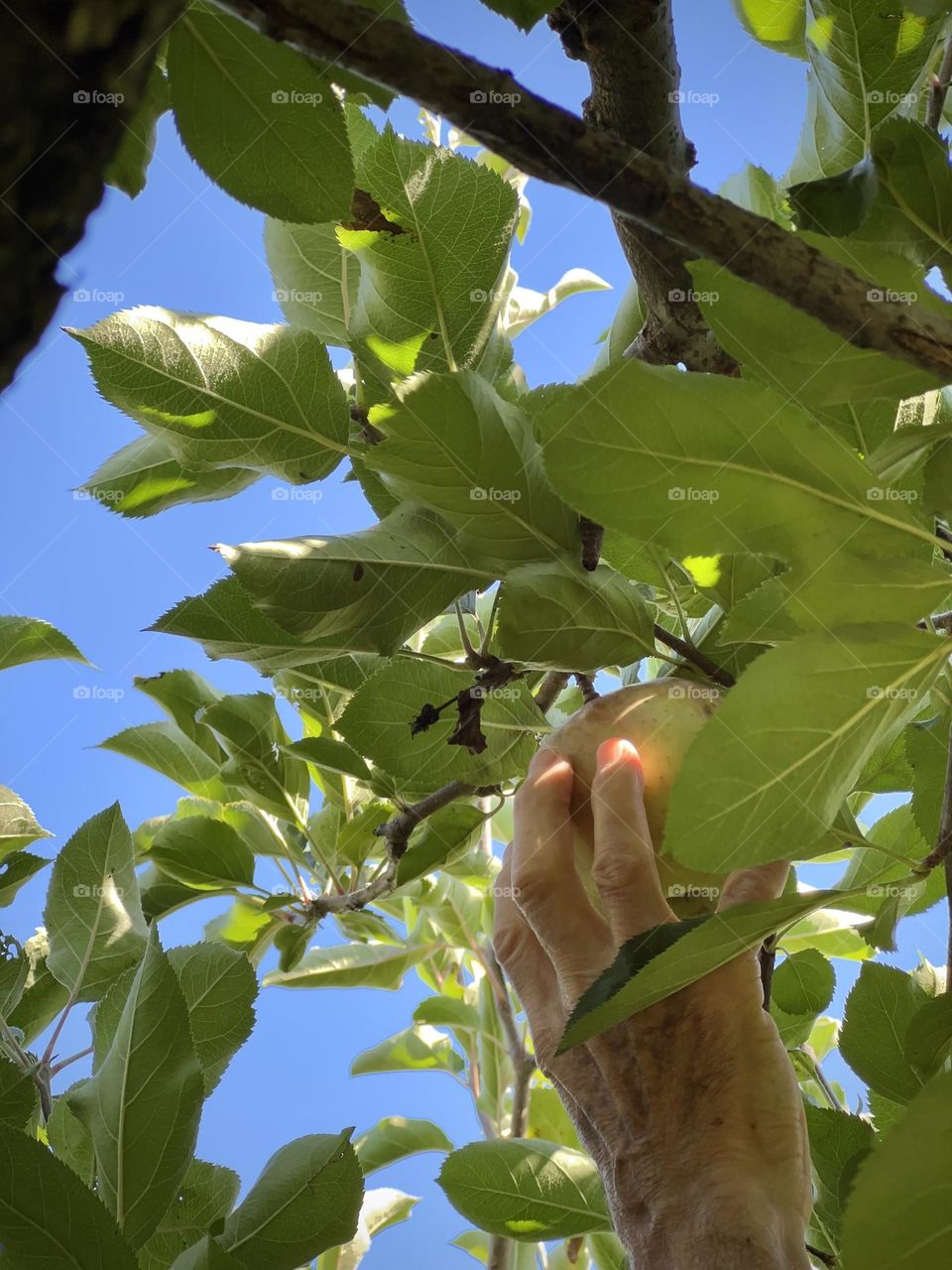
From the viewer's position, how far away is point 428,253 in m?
0.66

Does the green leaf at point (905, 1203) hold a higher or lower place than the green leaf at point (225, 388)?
lower

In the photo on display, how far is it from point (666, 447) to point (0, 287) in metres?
0.27

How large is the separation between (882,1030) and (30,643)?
2.80ft

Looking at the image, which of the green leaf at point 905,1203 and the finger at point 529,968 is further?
the finger at point 529,968

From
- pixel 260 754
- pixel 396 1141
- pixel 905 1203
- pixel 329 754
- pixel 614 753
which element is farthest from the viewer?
pixel 396 1141

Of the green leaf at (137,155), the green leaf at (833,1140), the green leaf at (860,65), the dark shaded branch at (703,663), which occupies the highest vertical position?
the green leaf at (860,65)

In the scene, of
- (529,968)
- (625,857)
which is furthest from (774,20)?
(529,968)

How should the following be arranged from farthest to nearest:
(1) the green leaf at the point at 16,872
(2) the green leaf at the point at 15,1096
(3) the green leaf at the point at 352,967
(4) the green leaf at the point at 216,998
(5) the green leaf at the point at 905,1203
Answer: (3) the green leaf at the point at 352,967, (1) the green leaf at the point at 16,872, (4) the green leaf at the point at 216,998, (2) the green leaf at the point at 15,1096, (5) the green leaf at the point at 905,1203

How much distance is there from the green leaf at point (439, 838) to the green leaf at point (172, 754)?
292 millimetres

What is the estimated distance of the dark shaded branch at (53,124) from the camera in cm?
22

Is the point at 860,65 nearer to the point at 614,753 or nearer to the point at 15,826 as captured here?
the point at 614,753

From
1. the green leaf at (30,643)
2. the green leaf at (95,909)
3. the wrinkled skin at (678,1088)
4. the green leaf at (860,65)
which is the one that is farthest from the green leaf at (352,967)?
the green leaf at (860,65)

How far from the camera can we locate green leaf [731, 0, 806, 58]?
79cm

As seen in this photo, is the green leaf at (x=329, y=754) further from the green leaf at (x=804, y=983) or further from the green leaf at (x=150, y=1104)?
the green leaf at (x=804, y=983)
